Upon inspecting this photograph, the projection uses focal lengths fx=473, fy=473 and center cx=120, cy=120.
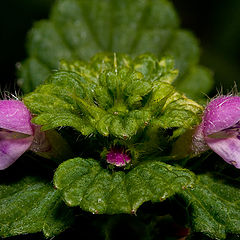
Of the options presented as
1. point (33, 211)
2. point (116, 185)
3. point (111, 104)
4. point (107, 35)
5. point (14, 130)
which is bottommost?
point (33, 211)

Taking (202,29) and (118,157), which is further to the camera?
(202,29)

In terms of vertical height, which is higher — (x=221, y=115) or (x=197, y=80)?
(x=221, y=115)

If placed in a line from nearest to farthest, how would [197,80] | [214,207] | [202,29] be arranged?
[214,207]
[197,80]
[202,29]

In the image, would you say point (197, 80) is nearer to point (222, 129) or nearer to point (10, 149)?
point (222, 129)

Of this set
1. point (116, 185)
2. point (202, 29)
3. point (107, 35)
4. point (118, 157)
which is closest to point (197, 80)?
point (107, 35)

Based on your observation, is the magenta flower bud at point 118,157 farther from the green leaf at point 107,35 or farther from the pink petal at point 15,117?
the green leaf at point 107,35

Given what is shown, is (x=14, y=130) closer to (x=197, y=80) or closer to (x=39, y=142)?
(x=39, y=142)

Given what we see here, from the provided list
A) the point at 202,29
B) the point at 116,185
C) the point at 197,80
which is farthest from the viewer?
the point at 202,29

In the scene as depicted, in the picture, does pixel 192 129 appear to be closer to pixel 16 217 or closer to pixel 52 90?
pixel 52 90
